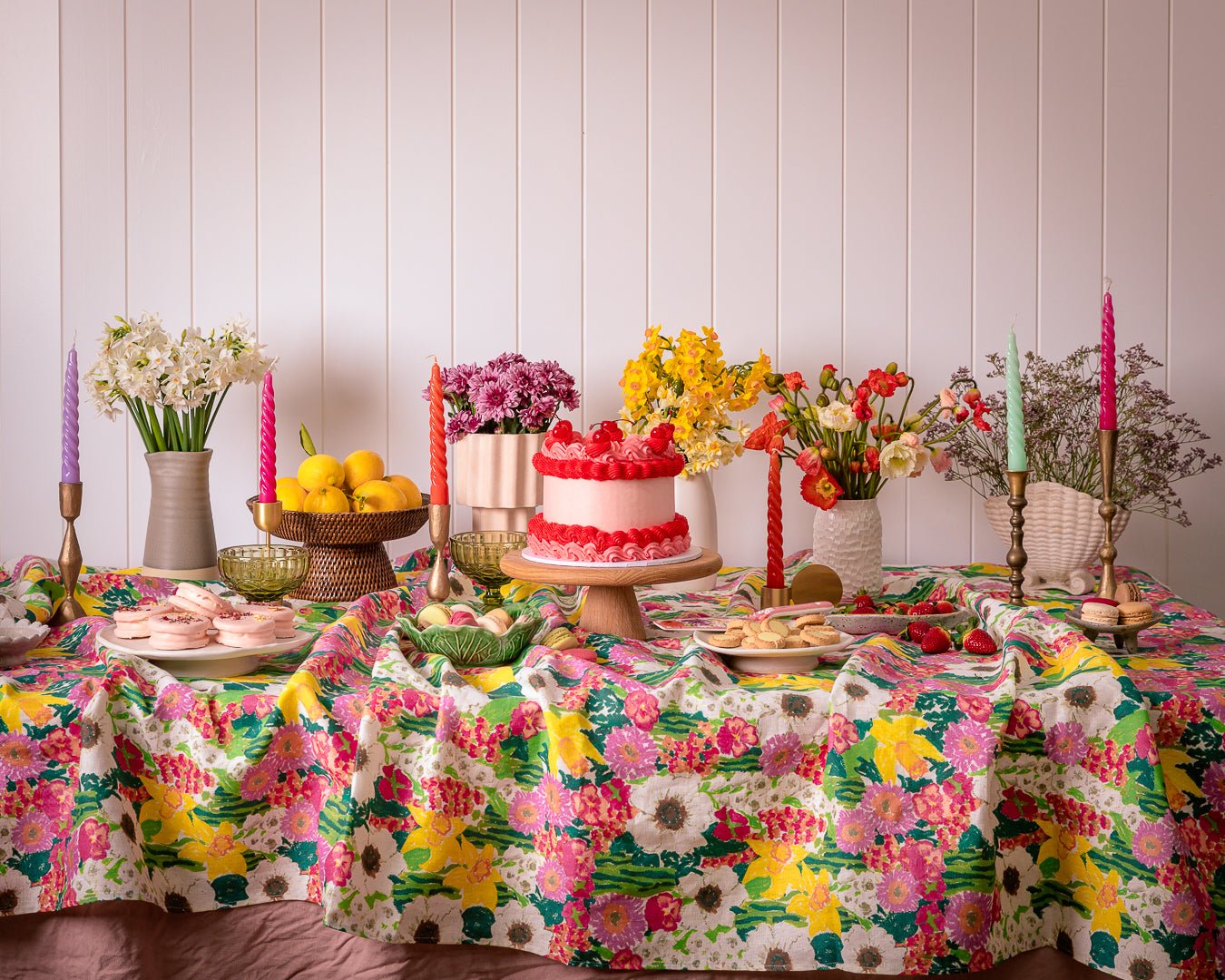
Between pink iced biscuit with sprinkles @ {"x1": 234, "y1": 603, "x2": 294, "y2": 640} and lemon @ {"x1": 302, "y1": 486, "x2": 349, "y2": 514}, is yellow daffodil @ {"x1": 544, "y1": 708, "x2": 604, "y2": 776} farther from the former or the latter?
lemon @ {"x1": 302, "y1": 486, "x2": 349, "y2": 514}

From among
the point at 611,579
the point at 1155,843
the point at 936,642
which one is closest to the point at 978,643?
the point at 936,642

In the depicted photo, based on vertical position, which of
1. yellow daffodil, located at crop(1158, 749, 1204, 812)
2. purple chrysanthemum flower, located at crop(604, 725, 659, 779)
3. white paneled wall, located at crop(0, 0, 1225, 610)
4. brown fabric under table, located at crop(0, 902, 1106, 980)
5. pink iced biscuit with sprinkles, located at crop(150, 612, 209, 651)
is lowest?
brown fabric under table, located at crop(0, 902, 1106, 980)

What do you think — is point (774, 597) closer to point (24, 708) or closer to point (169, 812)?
point (169, 812)

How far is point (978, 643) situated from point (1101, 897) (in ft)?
1.28

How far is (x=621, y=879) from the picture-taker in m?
1.28

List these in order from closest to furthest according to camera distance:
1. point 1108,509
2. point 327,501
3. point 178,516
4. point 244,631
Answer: point 244,631 → point 1108,509 → point 327,501 → point 178,516

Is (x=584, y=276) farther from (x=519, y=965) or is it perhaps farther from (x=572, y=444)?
(x=519, y=965)

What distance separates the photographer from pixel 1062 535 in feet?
6.31

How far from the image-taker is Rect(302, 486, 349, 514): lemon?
6.23 ft

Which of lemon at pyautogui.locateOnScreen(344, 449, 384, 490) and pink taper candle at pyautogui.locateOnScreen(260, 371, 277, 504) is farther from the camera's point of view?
lemon at pyautogui.locateOnScreen(344, 449, 384, 490)

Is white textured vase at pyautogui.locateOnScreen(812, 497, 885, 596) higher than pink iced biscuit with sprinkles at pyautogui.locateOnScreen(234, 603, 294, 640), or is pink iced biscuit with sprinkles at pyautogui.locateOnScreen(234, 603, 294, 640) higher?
white textured vase at pyautogui.locateOnScreen(812, 497, 885, 596)

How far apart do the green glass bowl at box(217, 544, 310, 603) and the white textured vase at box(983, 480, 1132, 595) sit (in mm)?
1134

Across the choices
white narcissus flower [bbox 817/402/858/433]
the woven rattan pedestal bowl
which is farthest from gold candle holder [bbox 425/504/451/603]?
white narcissus flower [bbox 817/402/858/433]

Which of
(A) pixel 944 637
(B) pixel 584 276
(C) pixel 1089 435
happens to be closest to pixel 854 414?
(A) pixel 944 637
